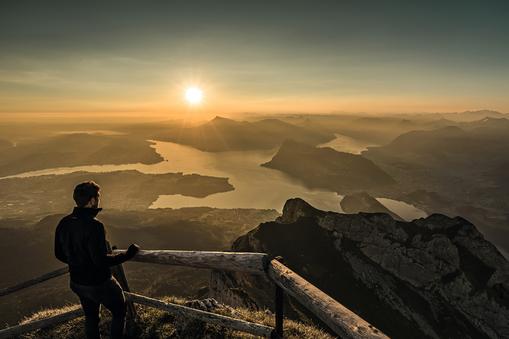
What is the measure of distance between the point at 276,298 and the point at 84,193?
3.87 metres

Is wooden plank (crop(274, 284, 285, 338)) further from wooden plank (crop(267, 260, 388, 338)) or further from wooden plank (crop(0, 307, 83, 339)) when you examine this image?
wooden plank (crop(0, 307, 83, 339))

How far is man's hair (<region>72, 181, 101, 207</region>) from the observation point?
17.8 ft

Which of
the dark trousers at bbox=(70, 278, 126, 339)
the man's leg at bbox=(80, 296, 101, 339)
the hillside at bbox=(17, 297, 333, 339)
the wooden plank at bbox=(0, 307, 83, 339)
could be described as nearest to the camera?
the dark trousers at bbox=(70, 278, 126, 339)

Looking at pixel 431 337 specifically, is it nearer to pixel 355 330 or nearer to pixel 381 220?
Answer: pixel 381 220

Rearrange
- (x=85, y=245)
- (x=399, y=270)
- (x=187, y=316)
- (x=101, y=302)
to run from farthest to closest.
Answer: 1. (x=399, y=270)
2. (x=187, y=316)
3. (x=101, y=302)
4. (x=85, y=245)

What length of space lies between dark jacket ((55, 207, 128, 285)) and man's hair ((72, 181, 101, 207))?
0.17 m

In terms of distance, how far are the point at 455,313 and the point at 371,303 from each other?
37.2 feet

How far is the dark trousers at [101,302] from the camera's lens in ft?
19.3

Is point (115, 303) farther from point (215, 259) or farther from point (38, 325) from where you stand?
point (38, 325)

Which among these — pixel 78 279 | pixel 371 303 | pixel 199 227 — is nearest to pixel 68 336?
pixel 78 279

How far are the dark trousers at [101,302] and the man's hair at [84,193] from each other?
5.55 feet

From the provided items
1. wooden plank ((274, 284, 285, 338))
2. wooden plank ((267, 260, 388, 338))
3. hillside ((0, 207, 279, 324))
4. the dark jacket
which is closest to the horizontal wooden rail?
wooden plank ((274, 284, 285, 338))

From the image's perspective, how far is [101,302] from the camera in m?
6.09

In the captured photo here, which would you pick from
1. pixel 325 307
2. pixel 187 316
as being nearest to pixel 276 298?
pixel 325 307
